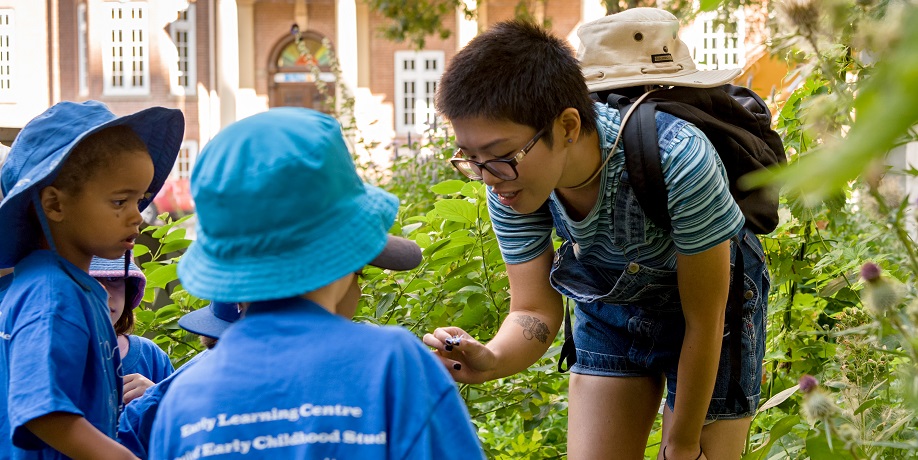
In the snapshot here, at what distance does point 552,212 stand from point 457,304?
774 millimetres

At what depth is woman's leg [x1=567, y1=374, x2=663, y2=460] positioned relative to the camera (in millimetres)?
2377

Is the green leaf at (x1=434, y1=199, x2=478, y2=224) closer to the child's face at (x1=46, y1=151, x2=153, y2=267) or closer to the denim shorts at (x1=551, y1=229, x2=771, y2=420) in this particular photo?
the denim shorts at (x1=551, y1=229, x2=771, y2=420)

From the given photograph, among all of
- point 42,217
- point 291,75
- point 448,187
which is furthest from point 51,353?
point 291,75

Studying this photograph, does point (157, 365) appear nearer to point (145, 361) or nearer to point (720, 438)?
point (145, 361)

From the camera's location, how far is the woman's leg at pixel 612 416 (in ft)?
7.80

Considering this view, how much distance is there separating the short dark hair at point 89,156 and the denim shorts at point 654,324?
1050 mm

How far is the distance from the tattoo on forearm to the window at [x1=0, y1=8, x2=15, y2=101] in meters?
31.0

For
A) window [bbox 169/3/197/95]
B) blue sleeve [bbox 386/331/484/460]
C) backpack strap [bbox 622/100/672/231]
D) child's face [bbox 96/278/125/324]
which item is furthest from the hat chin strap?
window [bbox 169/3/197/95]

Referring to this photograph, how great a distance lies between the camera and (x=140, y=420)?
203 centimetres

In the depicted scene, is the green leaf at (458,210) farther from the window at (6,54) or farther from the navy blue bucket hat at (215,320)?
the window at (6,54)

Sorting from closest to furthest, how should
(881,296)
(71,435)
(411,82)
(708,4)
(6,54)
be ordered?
1. (708,4)
2. (881,296)
3. (71,435)
4. (411,82)
5. (6,54)

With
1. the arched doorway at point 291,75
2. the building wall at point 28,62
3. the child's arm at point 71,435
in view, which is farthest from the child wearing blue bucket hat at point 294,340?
the building wall at point 28,62

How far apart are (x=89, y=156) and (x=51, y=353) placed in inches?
18.3

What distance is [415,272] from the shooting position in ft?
9.98
